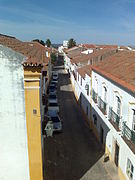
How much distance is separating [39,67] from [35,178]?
17.6ft

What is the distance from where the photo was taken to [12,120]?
822 cm

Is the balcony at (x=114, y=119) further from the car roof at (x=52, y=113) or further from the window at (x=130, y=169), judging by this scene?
the car roof at (x=52, y=113)

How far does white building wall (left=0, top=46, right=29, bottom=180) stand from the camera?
24.8 feet

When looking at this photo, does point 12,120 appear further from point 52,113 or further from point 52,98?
point 52,98

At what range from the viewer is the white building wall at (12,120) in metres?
7.56

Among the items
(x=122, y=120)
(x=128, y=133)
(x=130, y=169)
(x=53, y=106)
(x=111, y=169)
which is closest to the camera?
(x=128, y=133)

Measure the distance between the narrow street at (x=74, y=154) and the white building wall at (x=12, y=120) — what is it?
387 cm

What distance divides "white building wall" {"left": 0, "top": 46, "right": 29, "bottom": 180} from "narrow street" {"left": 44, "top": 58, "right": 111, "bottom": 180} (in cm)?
387

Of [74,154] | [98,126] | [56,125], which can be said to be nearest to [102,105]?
[98,126]

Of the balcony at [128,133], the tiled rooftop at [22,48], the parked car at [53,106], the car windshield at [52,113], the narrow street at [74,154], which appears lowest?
the narrow street at [74,154]

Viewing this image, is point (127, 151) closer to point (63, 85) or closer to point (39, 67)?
point (39, 67)

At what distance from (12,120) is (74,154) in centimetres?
819

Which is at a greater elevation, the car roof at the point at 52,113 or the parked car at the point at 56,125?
the car roof at the point at 52,113

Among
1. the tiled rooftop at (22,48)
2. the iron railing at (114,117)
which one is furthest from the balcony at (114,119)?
the tiled rooftop at (22,48)
